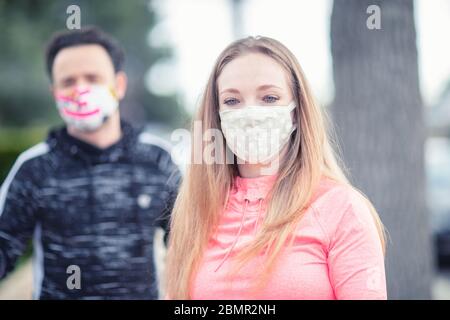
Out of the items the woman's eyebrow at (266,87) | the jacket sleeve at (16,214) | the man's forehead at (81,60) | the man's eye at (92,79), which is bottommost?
the jacket sleeve at (16,214)

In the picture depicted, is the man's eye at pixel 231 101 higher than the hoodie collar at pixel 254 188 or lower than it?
higher

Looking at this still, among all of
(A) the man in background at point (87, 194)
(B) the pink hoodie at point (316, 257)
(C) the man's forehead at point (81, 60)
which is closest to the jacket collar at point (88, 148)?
(A) the man in background at point (87, 194)

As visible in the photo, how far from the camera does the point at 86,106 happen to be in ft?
8.89

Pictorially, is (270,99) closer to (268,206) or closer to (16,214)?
(268,206)

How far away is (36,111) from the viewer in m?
11.2

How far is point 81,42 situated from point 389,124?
1.70m

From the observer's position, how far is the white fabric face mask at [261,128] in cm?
211

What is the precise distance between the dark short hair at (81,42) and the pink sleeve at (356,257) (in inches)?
61.3

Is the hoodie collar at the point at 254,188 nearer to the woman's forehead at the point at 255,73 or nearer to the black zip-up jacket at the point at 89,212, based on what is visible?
the woman's forehead at the point at 255,73

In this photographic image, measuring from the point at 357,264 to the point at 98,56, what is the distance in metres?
1.68

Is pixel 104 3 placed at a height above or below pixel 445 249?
above
